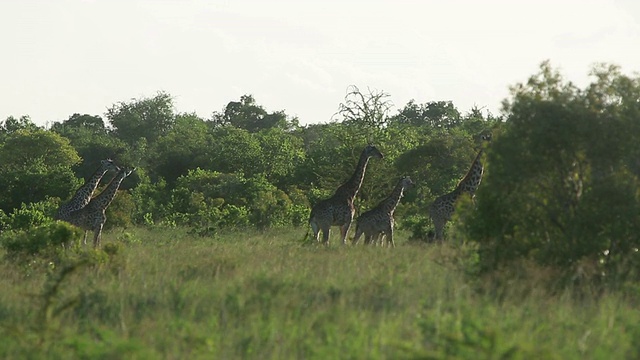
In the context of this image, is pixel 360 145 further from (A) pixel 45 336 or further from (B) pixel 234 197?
(A) pixel 45 336

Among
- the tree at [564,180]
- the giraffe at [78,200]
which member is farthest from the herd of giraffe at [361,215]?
the tree at [564,180]

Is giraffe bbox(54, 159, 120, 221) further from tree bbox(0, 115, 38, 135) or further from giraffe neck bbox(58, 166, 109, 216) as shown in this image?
tree bbox(0, 115, 38, 135)

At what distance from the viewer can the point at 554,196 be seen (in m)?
12.0

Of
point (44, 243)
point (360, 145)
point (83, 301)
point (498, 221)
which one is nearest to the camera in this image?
point (83, 301)

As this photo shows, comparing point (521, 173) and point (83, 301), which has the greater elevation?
point (521, 173)

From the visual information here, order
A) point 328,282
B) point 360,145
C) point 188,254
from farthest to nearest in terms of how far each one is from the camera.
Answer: point 360,145
point 188,254
point 328,282

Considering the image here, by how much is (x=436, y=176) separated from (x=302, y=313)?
25278 mm

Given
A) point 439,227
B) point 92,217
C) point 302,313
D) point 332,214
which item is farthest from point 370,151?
point 302,313

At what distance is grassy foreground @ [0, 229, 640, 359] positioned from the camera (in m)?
7.91

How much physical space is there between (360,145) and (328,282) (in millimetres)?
19194

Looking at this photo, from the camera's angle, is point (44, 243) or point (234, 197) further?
point (234, 197)

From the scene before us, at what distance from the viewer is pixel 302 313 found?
31.8 ft

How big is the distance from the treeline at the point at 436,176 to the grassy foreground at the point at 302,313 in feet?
3.12

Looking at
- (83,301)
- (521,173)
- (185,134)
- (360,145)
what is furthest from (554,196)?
(185,134)
